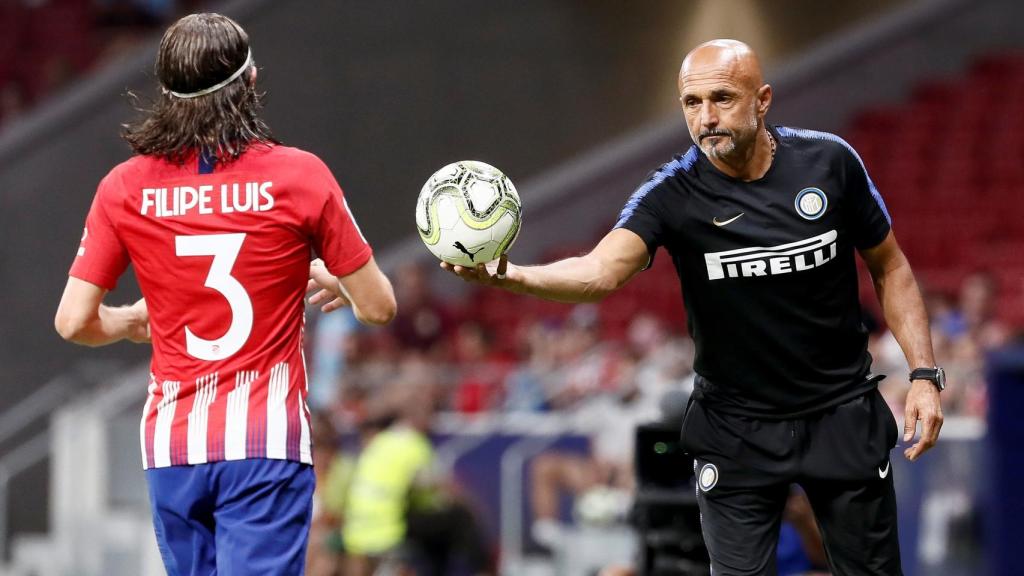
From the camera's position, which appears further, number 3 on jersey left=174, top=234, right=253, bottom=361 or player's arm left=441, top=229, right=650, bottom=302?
player's arm left=441, top=229, right=650, bottom=302

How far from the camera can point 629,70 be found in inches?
684

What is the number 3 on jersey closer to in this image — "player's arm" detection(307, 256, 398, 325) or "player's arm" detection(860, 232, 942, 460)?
"player's arm" detection(307, 256, 398, 325)

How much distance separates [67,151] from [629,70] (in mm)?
6274

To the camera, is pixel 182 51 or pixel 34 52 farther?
pixel 34 52

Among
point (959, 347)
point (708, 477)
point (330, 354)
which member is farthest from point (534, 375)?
point (708, 477)

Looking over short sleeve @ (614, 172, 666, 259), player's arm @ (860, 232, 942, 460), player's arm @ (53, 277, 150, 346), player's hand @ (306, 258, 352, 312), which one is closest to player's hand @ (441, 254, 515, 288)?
player's hand @ (306, 258, 352, 312)

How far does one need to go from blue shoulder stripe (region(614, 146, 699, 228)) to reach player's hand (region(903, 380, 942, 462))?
907 millimetres

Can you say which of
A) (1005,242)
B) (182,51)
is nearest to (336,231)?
(182,51)

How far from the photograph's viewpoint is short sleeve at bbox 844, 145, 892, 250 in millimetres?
4340

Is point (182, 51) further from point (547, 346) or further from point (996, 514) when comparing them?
point (547, 346)

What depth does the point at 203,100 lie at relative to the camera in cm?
386

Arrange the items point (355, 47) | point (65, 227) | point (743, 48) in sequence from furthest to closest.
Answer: point (355, 47)
point (65, 227)
point (743, 48)

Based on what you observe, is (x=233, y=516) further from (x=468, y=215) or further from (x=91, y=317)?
(x=468, y=215)

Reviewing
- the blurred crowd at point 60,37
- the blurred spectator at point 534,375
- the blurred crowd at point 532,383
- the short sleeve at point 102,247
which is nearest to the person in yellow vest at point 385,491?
the blurred crowd at point 532,383
